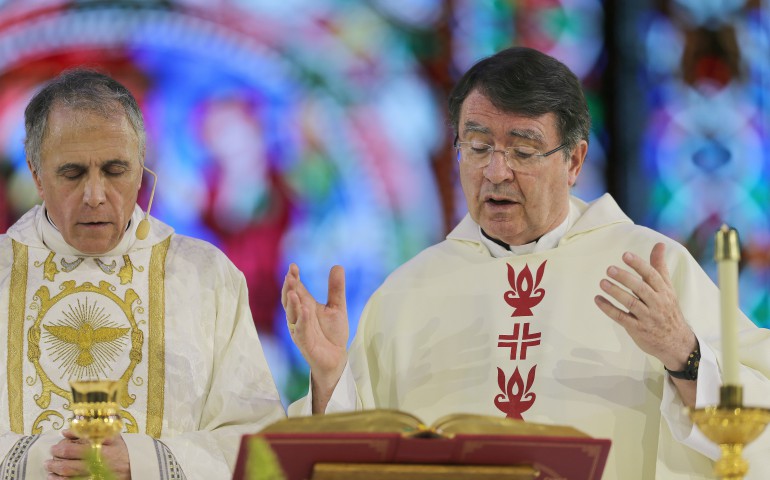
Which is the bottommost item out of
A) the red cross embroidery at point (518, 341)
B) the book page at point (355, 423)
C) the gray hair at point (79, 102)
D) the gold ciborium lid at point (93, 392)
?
the book page at point (355, 423)

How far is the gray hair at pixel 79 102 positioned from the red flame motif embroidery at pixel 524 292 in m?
1.36

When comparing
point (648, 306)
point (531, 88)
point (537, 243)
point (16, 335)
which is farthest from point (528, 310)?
point (16, 335)

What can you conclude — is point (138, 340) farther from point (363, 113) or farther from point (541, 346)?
point (363, 113)

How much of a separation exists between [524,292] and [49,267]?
1664 mm

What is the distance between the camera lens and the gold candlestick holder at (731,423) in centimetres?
323

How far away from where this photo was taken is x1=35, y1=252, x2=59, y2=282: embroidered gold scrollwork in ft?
Result: 17.3

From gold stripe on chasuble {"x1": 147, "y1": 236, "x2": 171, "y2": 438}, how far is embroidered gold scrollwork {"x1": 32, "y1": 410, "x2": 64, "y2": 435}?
0.96 ft

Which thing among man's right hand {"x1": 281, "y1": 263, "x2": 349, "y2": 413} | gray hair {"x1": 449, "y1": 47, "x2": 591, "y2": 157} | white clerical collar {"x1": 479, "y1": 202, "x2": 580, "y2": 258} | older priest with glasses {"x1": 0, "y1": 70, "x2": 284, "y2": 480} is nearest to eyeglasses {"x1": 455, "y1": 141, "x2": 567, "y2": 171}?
gray hair {"x1": 449, "y1": 47, "x2": 591, "y2": 157}

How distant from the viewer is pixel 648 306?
165 inches

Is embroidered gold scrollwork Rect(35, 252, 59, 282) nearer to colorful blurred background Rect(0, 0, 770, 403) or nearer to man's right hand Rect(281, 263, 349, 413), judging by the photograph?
man's right hand Rect(281, 263, 349, 413)

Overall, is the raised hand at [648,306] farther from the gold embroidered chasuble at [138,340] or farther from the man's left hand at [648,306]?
the gold embroidered chasuble at [138,340]

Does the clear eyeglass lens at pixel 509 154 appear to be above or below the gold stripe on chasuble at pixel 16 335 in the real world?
above

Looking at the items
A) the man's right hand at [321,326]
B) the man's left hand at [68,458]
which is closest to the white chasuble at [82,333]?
the man's left hand at [68,458]

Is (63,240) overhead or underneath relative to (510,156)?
underneath
